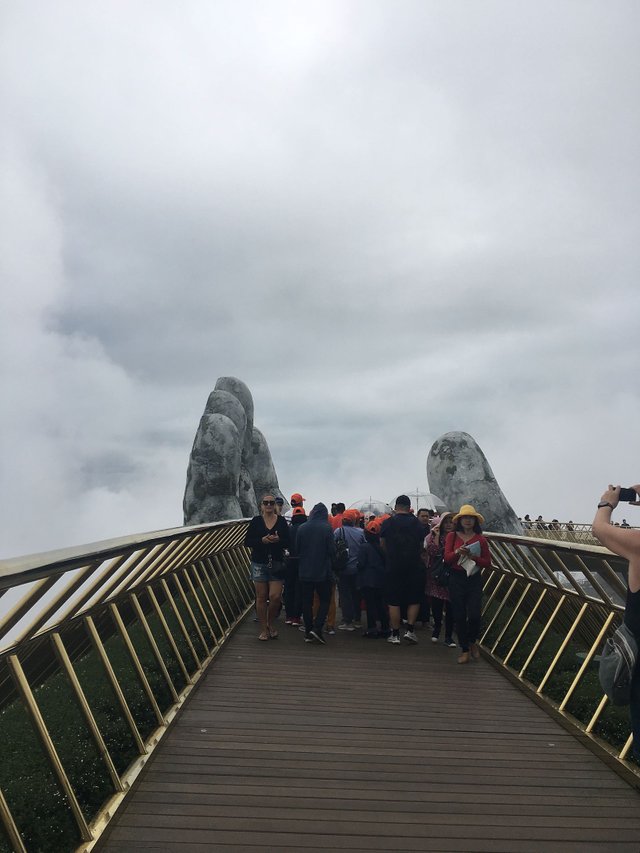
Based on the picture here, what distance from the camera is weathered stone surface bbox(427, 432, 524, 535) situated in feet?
87.1

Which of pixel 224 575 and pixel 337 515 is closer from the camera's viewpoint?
pixel 224 575

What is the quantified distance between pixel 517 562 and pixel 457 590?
118 centimetres

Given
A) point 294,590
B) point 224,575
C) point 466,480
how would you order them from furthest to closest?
1. point 466,480
2. point 294,590
3. point 224,575

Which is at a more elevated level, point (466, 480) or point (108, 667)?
point (108, 667)

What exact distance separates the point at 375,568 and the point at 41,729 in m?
6.25

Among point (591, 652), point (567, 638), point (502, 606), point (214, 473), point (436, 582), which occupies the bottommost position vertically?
point (502, 606)

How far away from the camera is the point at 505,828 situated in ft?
12.2

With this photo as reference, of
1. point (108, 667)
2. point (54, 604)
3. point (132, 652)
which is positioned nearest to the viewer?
point (54, 604)

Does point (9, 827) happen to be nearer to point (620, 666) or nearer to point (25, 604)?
point (25, 604)

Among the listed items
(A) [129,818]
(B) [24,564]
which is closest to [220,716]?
(A) [129,818]

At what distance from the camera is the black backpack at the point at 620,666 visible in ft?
9.78

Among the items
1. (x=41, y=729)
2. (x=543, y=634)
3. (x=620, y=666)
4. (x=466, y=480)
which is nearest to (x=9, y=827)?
(x=41, y=729)

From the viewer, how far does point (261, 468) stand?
38.3m

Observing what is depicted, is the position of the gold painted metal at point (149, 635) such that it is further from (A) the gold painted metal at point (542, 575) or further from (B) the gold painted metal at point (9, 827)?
(A) the gold painted metal at point (542, 575)
